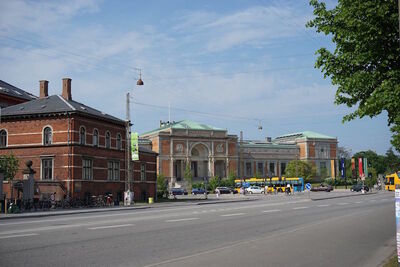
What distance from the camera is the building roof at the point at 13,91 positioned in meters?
59.7

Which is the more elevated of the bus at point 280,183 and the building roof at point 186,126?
the building roof at point 186,126

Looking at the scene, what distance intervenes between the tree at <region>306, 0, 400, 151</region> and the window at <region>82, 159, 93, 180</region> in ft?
118

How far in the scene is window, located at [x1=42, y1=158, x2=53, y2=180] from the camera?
4700 cm

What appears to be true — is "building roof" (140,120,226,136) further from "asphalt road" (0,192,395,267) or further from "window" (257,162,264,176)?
"asphalt road" (0,192,395,267)

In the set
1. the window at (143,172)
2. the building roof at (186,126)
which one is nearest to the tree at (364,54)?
the window at (143,172)

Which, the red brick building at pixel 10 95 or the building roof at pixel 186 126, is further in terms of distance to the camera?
the building roof at pixel 186 126

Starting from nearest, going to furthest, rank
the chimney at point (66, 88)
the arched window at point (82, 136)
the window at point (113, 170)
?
the arched window at point (82, 136)
the window at point (113, 170)
the chimney at point (66, 88)

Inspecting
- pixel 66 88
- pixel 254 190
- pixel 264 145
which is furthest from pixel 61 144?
pixel 264 145

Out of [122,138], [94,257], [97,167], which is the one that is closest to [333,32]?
[94,257]

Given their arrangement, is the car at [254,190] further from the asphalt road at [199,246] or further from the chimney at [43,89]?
the asphalt road at [199,246]

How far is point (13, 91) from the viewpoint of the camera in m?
62.5

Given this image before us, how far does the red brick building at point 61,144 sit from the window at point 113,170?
22 cm

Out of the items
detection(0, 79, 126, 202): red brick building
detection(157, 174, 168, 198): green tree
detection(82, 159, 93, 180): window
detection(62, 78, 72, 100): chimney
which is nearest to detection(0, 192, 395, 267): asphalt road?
detection(0, 79, 126, 202): red brick building

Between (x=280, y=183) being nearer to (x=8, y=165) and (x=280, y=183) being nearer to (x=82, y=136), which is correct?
(x=82, y=136)
